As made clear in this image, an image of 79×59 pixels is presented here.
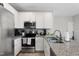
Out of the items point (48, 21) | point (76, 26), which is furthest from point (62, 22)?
point (48, 21)

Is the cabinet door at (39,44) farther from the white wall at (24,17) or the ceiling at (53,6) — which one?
the ceiling at (53,6)

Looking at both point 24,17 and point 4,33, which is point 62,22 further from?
point 4,33

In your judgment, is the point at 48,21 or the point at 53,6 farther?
the point at 48,21

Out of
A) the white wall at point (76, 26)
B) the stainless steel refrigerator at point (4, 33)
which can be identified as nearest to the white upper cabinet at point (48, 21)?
the white wall at point (76, 26)

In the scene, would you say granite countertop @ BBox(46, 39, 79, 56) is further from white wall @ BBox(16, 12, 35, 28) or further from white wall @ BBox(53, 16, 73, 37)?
white wall @ BBox(53, 16, 73, 37)

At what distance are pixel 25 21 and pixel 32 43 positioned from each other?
1.21 meters

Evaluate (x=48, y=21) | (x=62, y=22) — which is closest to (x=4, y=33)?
(x=48, y=21)

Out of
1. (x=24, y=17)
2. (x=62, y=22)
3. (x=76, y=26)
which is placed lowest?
(x=76, y=26)

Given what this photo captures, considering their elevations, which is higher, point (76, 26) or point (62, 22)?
point (62, 22)

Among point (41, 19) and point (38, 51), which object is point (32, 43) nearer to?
point (38, 51)

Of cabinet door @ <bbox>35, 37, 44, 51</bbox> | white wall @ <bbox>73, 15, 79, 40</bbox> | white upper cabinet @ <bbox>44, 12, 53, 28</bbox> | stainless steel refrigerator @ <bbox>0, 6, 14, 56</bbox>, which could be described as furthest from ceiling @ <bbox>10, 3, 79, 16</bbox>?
stainless steel refrigerator @ <bbox>0, 6, 14, 56</bbox>

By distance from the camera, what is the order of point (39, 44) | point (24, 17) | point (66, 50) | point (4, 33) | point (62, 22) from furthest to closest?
point (62, 22) < point (24, 17) < point (39, 44) < point (4, 33) < point (66, 50)

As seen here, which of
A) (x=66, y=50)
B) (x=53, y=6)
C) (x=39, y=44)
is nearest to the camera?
(x=66, y=50)

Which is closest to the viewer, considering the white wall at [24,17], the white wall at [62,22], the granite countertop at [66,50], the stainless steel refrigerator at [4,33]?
the granite countertop at [66,50]
